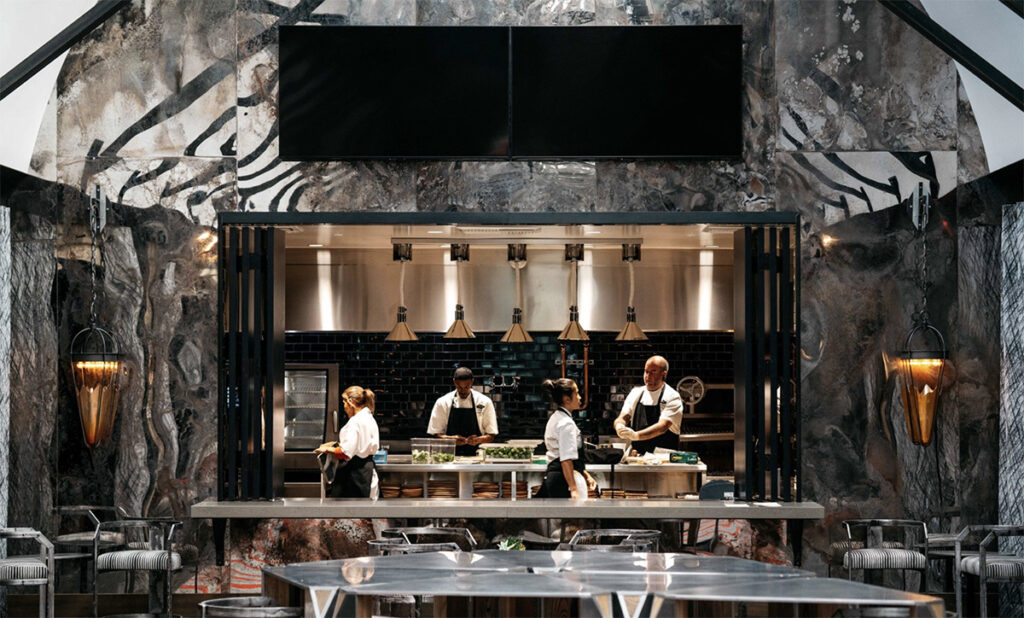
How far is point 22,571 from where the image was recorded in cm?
815

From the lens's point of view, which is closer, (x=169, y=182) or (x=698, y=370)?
(x=169, y=182)

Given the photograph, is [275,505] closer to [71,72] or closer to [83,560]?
[83,560]

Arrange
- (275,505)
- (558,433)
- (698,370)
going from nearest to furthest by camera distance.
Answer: (275,505) < (558,433) < (698,370)

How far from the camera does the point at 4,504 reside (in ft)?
30.6

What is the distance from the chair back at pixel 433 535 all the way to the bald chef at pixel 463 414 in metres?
3.45

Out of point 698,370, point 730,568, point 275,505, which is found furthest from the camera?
point 698,370

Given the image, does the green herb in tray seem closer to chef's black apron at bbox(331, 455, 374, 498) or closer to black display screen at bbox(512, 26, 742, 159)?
chef's black apron at bbox(331, 455, 374, 498)

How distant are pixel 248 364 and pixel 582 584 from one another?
13.0 ft

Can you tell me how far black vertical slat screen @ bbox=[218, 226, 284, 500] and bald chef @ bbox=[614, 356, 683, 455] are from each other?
3.48m

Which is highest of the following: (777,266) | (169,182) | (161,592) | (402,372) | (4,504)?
(169,182)

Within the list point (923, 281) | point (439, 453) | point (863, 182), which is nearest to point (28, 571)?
point (439, 453)

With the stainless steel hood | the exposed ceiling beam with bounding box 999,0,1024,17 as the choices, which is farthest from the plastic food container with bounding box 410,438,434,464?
the exposed ceiling beam with bounding box 999,0,1024,17

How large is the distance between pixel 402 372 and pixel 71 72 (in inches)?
195

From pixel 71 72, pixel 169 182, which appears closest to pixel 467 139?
pixel 169 182
